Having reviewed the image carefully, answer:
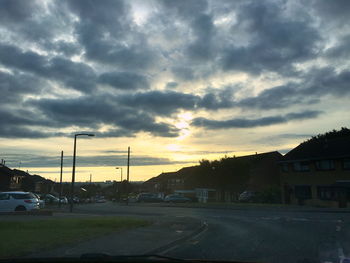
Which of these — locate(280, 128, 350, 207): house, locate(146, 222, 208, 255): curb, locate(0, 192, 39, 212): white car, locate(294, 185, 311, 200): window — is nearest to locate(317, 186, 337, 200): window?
locate(280, 128, 350, 207): house

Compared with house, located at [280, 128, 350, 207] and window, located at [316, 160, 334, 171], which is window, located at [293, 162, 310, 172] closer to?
house, located at [280, 128, 350, 207]

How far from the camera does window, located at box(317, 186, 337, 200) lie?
41.6 meters

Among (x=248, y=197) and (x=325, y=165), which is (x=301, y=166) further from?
(x=248, y=197)

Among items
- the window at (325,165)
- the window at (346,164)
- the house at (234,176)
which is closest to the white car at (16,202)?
the window at (325,165)

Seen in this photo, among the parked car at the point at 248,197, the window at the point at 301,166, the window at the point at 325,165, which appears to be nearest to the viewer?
the window at the point at 325,165

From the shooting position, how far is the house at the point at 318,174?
41250 millimetres

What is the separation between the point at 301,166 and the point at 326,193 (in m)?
5.43

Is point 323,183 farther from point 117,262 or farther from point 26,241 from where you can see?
point 117,262

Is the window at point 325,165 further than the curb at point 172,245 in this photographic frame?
Yes

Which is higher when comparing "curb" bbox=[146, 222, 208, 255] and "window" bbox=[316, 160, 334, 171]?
"window" bbox=[316, 160, 334, 171]

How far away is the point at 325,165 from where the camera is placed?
43.8 metres

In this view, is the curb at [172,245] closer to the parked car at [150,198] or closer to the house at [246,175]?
the house at [246,175]

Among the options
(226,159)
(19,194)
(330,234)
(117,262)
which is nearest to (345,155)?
(226,159)

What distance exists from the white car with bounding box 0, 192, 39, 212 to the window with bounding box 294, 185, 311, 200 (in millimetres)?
32052
